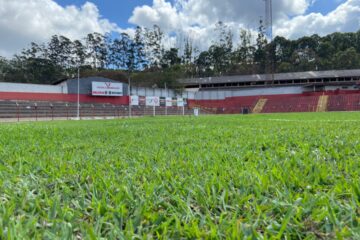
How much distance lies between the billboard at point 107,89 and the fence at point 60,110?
6.39 feet

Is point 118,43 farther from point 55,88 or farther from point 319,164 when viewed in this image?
point 319,164

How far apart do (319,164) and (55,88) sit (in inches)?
1560

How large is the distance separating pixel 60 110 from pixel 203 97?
29520mm

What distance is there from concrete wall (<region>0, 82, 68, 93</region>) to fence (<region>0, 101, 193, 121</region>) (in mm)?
2368

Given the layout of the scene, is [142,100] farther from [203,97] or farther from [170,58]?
[170,58]

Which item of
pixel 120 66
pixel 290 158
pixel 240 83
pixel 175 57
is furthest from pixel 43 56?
pixel 290 158

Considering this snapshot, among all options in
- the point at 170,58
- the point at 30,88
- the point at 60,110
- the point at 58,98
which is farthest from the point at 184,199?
the point at 170,58

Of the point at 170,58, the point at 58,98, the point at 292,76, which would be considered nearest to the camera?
the point at 58,98

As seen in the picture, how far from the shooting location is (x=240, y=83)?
59.5 metres

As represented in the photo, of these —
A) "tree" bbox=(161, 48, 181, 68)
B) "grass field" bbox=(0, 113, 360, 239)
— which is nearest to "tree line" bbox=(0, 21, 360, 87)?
"tree" bbox=(161, 48, 181, 68)

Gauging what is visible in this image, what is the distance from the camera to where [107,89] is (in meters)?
A: 39.7

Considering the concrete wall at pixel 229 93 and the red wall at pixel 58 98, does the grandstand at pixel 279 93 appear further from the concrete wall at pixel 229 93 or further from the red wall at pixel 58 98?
the red wall at pixel 58 98

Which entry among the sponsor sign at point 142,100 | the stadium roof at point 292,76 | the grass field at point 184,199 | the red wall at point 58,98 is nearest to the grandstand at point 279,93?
the stadium roof at point 292,76

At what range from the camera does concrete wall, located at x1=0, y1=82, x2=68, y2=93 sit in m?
32.6
